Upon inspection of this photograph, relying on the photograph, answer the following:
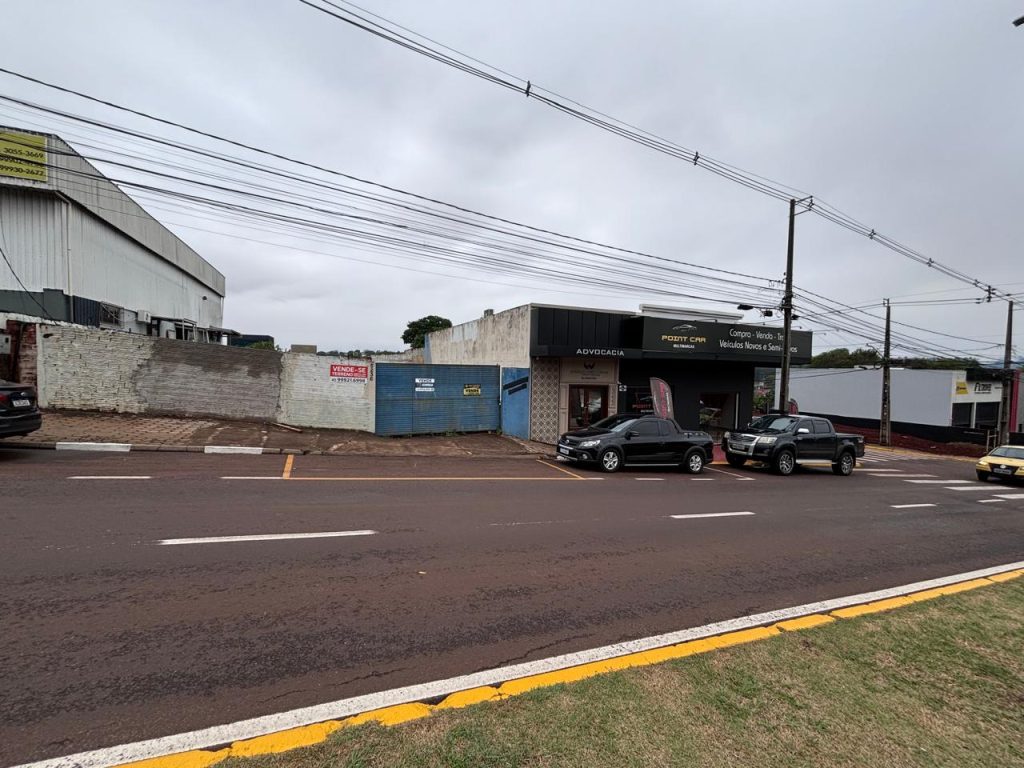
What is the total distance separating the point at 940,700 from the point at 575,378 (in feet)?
52.0

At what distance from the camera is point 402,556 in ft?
17.5

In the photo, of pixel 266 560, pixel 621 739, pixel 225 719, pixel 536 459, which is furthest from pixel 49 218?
pixel 621 739

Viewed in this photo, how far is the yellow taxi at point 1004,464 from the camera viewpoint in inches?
646

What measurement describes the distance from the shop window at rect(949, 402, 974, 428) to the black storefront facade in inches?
1113

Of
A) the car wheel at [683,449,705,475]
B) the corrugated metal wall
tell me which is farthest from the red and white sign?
the corrugated metal wall

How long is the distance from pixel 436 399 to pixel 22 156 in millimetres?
17623

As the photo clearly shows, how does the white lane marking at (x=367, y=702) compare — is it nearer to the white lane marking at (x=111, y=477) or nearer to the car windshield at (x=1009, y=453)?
the white lane marking at (x=111, y=477)

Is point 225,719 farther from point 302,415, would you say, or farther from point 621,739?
point 302,415

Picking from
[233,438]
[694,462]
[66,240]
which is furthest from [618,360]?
[66,240]

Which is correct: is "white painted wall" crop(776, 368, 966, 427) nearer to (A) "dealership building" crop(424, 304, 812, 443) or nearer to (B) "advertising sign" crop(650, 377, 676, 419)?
(A) "dealership building" crop(424, 304, 812, 443)

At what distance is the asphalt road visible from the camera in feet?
9.80

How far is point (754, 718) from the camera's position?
278 centimetres

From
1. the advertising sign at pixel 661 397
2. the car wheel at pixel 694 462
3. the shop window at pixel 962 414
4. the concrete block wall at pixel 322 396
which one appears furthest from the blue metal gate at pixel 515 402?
the shop window at pixel 962 414

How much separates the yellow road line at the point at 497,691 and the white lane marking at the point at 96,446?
36.0ft
